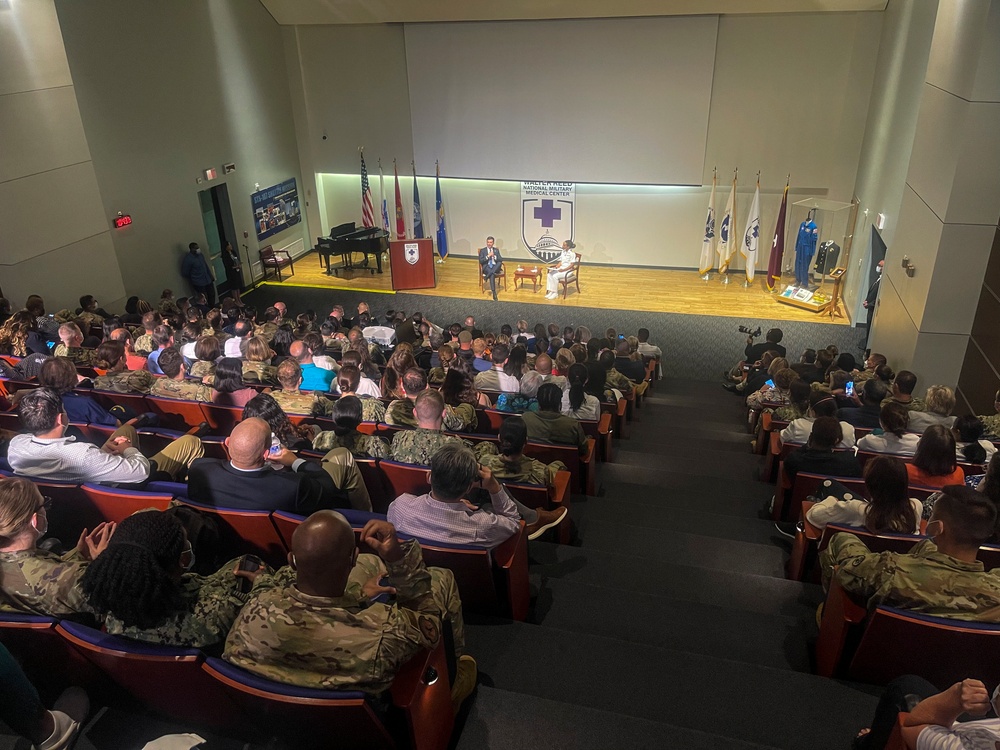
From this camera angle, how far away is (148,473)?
11.8ft

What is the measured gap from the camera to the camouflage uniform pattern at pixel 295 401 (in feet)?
15.3

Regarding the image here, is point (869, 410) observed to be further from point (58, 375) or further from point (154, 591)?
point (58, 375)

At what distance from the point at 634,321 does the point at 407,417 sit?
735 cm

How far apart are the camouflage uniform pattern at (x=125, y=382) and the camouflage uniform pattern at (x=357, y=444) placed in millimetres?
2174

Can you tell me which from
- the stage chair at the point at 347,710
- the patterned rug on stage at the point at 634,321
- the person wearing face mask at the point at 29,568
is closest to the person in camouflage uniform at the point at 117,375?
the person wearing face mask at the point at 29,568

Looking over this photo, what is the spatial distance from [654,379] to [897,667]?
22.6ft

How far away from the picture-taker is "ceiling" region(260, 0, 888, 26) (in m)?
10.8

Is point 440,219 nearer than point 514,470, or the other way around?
point 514,470

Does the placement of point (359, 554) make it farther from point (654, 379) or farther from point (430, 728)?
point (654, 379)

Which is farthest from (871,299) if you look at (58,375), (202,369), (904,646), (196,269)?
(196,269)

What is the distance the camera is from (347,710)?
186cm

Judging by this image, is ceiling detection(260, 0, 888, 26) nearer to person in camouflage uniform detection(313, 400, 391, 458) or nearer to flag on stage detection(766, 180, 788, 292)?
flag on stage detection(766, 180, 788, 292)

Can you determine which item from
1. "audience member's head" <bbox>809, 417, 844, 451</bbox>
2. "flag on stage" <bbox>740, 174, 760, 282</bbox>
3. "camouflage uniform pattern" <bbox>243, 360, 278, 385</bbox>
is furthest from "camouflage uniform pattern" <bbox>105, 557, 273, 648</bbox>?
"flag on stage" <bbox>740, 174, 760, 282</bbox>

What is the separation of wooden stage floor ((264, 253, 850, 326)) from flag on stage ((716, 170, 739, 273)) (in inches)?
13.3
